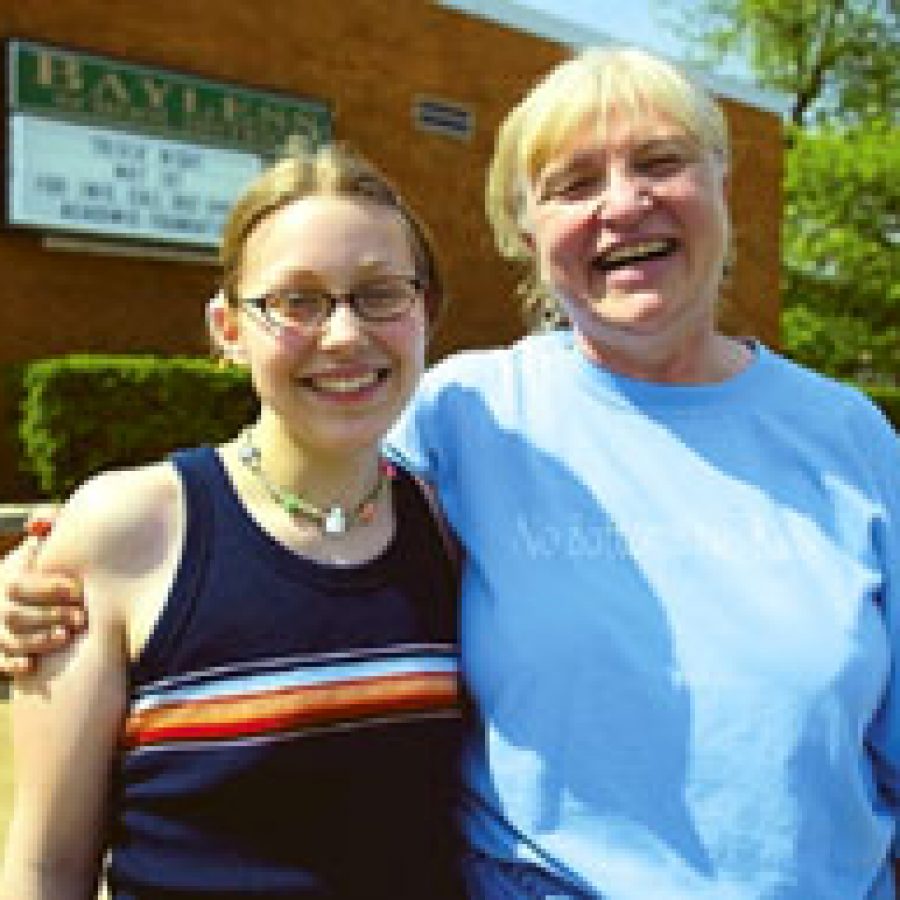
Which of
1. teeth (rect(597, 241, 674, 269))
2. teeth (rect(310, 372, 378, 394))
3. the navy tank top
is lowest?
the navy tank top

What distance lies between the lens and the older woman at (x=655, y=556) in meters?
1.95

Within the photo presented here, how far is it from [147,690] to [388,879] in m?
0.40

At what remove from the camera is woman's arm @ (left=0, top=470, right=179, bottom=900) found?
1.77 m

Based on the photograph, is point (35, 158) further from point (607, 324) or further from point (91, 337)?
point (607, 324)

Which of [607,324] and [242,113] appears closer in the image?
Answer: [607,324]

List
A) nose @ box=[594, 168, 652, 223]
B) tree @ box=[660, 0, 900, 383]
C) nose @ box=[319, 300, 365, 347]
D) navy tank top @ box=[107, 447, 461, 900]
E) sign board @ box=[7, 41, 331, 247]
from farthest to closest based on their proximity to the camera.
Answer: tree @ box=[660, 0, 900, 383] → sign board @ box=[7, 41, 331, 247] → nose @ box=[594, 168, 652, 223] → nose @ box=[319, 300, 365, 347] → navy tank top @ box=[107, 447, 461, 900]

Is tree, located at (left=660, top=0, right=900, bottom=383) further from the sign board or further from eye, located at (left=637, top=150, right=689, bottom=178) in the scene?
eye, located at (left=637, top=150, right=689, bottom=178)

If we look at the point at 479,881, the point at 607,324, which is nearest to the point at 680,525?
the point at 607,324

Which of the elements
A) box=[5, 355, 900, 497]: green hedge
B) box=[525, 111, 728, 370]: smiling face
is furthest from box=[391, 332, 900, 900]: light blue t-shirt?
box=[5, 355, 900, 497]: green hedge

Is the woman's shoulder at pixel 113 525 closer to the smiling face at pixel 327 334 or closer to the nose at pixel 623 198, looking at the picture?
the smiling face at pixel 327 334

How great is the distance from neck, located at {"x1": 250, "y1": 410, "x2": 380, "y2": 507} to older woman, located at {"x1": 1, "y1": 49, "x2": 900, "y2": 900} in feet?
0.78

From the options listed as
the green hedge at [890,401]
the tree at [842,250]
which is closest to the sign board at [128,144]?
the green hedge at [890,401]

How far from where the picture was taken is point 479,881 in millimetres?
2039

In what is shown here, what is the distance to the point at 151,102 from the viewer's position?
12148 mm
